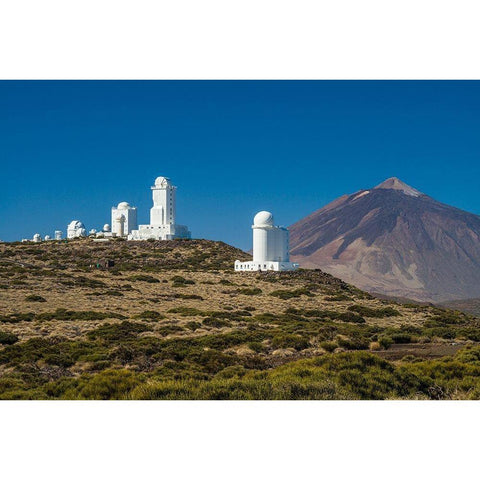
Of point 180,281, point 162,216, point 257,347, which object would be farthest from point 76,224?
point 257,347

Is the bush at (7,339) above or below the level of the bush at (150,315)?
above

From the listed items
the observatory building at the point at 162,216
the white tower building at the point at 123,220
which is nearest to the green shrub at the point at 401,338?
the observatory building at the point at 162,216

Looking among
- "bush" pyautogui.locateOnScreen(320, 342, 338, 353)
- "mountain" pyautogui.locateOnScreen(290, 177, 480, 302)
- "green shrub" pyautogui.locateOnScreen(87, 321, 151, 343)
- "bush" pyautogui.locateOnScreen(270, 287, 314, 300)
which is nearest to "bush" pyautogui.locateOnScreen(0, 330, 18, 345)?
"green shrub" pyautogui.locateOnScreen(87, 321, 151, 343)

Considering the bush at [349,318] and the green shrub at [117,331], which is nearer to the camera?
the green shrub at [117,331]

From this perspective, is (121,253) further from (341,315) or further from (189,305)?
(341,315)

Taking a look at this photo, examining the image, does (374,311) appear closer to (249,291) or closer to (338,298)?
(338,298)

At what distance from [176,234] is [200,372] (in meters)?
46.5

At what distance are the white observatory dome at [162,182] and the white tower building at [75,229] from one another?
22.5 metres

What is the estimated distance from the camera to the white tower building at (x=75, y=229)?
80.6 metres

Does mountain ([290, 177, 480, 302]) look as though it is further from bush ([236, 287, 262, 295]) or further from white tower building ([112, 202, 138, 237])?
bush ([236, 287, 262, 295])

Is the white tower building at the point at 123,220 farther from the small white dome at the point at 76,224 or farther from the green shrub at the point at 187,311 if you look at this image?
the green shrub at the point at 187,311

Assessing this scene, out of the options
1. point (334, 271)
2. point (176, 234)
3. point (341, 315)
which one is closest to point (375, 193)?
point (334, 271)

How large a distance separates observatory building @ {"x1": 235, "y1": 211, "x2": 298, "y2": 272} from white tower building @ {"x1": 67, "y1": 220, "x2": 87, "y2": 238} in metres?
39.7

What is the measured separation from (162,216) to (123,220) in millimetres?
7416
